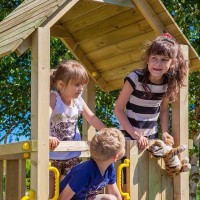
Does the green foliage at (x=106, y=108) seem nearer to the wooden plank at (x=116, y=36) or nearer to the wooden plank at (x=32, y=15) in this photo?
the wooden plank at (x=116, y=36)

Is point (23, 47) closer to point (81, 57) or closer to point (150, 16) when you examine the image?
point (150, 16)

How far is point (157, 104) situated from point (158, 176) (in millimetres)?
723

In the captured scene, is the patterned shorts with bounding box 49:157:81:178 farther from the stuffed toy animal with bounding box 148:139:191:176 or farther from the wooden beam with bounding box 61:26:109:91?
the wooden beam with bounding box 61:26:109:91

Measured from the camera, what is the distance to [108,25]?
718cm

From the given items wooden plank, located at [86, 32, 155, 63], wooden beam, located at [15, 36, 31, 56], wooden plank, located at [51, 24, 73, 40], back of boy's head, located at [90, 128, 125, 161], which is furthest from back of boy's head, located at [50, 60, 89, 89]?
wooden plank, located at [51, 24, 73, 40]

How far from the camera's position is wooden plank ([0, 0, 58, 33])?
5613 millimetres

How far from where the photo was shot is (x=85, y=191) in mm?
5445

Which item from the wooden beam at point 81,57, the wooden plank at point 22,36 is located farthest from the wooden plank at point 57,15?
the wooden beam at point 81,57

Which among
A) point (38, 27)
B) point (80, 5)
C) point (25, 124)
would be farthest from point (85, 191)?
point (25, 124)

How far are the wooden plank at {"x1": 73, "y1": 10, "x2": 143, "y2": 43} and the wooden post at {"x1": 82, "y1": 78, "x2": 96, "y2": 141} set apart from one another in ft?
1.98

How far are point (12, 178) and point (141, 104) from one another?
146cm

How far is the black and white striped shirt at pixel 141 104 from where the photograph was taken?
20.3 feet

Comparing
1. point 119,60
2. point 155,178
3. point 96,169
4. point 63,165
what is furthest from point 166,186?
point 119,60

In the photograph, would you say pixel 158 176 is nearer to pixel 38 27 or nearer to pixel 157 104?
pixel 157 104
